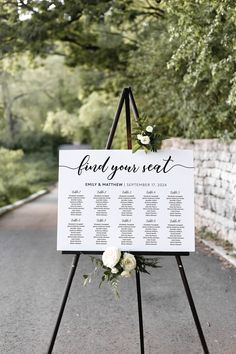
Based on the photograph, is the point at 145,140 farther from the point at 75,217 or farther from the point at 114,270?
the point at 114,270

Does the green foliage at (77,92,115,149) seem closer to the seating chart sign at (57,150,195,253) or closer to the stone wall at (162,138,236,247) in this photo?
the stone wall at (162,138,236,247)

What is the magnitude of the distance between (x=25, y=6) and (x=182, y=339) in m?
10.3

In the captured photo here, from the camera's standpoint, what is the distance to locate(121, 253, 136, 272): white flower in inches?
154

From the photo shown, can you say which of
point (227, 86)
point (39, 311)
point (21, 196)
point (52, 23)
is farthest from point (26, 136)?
point (39, 311)

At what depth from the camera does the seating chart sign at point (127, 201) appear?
4.05 meters

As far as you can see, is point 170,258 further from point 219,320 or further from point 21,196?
point 21,196

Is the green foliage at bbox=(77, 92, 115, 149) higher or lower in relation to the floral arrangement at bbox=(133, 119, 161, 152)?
higher

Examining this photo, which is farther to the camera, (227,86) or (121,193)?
(227,86)

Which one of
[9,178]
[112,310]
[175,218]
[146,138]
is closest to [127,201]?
[175,218]

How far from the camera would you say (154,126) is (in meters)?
4.27

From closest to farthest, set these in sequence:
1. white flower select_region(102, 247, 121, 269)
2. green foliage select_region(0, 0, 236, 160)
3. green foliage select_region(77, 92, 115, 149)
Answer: white flower select_region(102, 247, 121, 269)
green foliage select_region(0, 0, 236, 160)
green foliage select_region(77, 92, 115, 149)

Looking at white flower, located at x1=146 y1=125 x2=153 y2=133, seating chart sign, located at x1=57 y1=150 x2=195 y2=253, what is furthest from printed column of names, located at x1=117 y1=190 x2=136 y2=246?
white flower, located at x1=146 y1=125 x2=153 y2=133

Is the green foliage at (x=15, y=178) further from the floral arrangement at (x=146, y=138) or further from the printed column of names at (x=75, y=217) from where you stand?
the floral arrangement at (x=146, y=138)

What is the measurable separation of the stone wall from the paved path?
0.80 m
